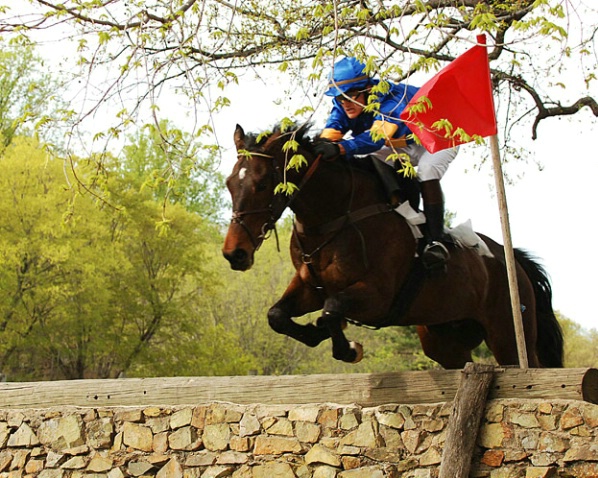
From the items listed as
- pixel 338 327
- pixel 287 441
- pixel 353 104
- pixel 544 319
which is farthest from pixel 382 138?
pixel 544 319

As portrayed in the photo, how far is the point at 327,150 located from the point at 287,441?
1777 mm

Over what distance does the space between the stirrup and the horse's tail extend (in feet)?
5.18

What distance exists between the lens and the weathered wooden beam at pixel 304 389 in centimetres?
468

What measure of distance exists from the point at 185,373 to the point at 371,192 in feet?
68.6

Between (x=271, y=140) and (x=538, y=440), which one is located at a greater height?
(x=271, y=140)

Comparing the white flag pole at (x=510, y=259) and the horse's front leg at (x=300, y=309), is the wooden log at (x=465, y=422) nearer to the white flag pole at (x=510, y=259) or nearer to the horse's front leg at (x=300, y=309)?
the white flag pole at (x=510, y=259)

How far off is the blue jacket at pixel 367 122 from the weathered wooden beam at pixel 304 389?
55.9 inches

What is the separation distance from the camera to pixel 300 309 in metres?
5.38

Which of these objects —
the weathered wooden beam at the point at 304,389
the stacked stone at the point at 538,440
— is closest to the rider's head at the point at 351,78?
the weathered wooden beam at the point at 304,389

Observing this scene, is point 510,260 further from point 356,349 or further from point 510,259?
point 356,349

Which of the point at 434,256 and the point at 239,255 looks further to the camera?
the point at 434,256

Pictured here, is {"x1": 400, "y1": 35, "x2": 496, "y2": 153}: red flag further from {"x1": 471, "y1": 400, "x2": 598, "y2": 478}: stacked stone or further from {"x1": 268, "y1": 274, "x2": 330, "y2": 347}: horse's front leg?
{"x1": 471, "y1": 400, "x2": 598, "y2": 478}: stacked stone

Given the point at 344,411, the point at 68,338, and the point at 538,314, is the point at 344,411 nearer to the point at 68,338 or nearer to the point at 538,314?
the point at 538,314

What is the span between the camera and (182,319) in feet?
86.2
